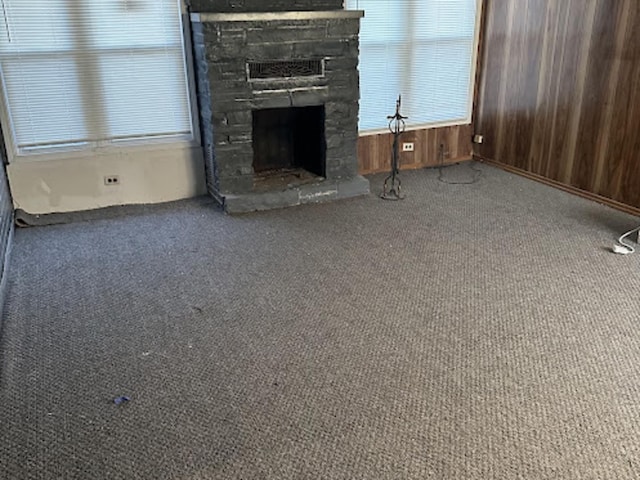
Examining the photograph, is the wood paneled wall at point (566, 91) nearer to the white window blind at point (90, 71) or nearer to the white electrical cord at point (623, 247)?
the white electrical cord at point (623, 247)

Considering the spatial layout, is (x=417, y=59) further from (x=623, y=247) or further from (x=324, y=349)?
(x=324, y=349)

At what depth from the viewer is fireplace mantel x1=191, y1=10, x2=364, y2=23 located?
3.74 m

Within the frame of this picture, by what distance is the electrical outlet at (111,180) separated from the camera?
13.6ft

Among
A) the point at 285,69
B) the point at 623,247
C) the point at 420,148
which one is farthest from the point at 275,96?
the point at 623,247

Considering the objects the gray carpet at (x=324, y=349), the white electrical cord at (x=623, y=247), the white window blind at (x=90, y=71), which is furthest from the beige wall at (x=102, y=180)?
the white electrical cord at (x=623, y=247)

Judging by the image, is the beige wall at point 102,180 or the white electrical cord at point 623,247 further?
the beige wall at point 102,180

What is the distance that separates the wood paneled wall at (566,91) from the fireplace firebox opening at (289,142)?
1600mm

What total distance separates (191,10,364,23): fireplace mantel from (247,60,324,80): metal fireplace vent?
0.27 meters

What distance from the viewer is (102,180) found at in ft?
13.6

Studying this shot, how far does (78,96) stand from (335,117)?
1.72 metres

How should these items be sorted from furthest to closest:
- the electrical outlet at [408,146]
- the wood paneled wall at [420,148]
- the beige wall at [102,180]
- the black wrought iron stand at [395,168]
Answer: the electrical outlet at [408,146]
the wood paneled wall at [420,148]
the black wrought iron stand at [395,168]
the beige wall at [102,180]

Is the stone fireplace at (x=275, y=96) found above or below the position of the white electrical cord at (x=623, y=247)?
above

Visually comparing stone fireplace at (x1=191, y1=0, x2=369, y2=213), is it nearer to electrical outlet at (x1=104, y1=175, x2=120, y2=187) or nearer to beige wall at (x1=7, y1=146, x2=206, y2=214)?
beige wall at (x1=7, y1=146, x2=206, y2=214)

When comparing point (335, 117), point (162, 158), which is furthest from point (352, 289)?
point (162, 158)
